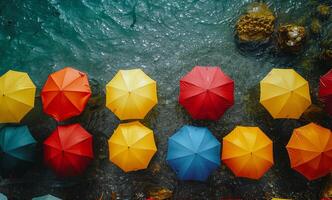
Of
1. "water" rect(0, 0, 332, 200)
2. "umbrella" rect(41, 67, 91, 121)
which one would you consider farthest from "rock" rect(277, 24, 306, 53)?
"umbrella" rect(41, 67, 91, 121)

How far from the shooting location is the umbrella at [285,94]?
10773 mm

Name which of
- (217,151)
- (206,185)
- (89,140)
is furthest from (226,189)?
(89,140)

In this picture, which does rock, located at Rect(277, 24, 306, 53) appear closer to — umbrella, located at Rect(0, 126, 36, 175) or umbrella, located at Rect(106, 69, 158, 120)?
umbrella, located at Rect(106, 69, 158, 120)

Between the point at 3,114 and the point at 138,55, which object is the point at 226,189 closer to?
the point at 138,55

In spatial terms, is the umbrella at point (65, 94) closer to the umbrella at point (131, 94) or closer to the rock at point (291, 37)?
the umbrella at point (131, 94)

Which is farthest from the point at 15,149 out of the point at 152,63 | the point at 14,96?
the point at 152,63

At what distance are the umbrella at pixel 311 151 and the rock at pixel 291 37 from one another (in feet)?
9.26

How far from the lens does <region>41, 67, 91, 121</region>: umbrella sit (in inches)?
437

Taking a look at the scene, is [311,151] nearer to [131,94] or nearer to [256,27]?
[256,27]

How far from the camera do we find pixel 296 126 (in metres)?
12.1

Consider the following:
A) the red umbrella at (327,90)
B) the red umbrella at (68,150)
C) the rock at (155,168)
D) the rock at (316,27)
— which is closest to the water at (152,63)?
the rock at (155,168)

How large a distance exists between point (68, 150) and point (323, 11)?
9354mm

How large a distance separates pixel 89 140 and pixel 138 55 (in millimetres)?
3593

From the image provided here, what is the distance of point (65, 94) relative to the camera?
11062 mm
